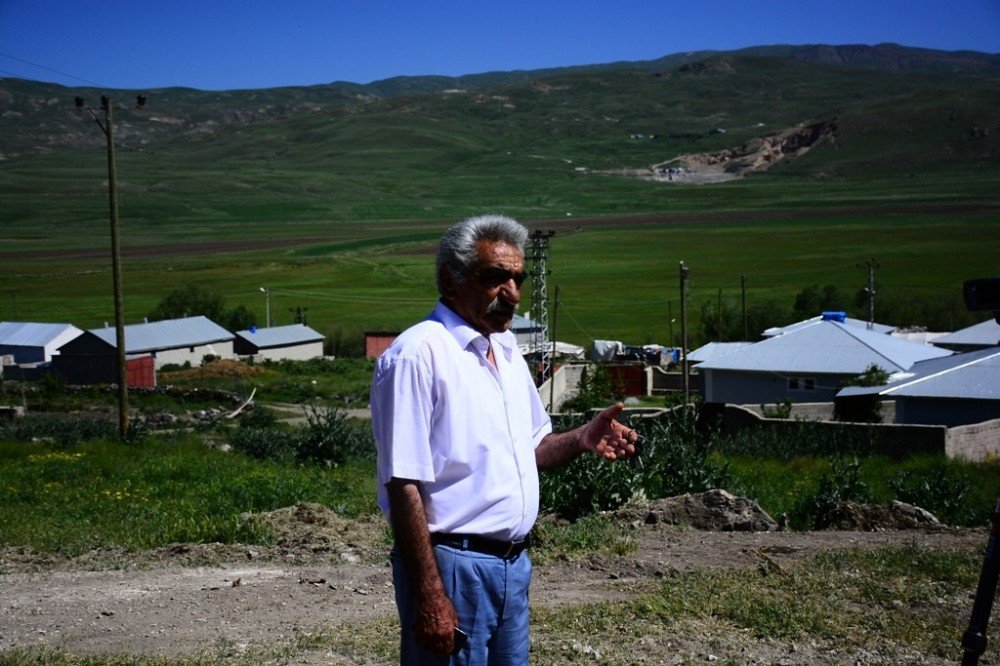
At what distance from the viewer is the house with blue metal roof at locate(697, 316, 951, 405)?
35594mm

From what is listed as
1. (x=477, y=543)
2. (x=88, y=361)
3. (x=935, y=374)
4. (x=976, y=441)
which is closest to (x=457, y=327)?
(x=477, y=543)

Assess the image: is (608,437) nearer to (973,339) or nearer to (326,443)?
(326,443)

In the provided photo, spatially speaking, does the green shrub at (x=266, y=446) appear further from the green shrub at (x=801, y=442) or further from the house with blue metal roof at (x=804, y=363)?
the house with blue metal roof at (x=804, y=363)

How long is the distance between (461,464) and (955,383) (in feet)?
86.4

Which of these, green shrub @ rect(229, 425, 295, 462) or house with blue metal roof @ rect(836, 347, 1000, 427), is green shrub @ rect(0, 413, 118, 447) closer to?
green shrub @ rect(229, 425, 295, 462)

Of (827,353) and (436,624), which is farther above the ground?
(436,624)

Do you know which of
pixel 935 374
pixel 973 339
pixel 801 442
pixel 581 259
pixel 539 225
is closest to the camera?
pixel 801 442

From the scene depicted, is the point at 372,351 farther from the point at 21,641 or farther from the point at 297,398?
the point at 21,641

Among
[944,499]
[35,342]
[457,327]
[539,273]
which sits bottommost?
[35,342]

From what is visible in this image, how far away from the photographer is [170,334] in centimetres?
5956

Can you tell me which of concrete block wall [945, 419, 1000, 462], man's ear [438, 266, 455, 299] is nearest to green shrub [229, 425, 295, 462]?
concrete block wall [945, 419, 1000, 462]

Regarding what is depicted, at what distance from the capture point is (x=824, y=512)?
393 inches

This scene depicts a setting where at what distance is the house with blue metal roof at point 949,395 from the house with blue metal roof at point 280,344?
123 ft

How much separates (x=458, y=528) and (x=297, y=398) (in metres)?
42.5
